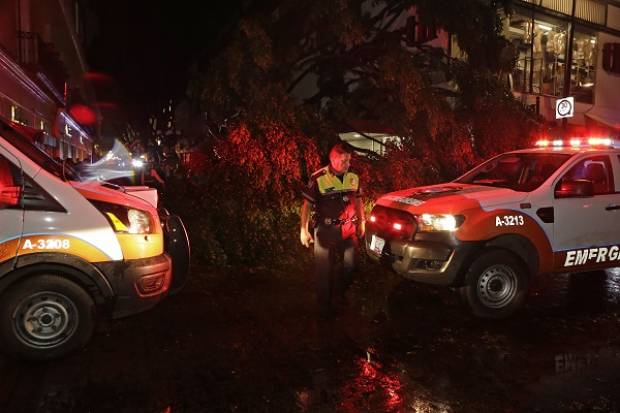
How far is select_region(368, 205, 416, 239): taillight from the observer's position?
557 cm

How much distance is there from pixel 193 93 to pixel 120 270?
19.7ft

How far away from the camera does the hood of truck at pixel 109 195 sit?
4402 mm

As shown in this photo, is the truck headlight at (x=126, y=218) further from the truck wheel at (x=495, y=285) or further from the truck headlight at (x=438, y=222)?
the truck wheel at (x=495, y=285)

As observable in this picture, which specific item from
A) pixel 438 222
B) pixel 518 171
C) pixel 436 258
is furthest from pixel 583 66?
pixel 436 258

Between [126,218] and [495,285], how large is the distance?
3.66 metres

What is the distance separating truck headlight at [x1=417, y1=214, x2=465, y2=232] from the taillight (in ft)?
0.29

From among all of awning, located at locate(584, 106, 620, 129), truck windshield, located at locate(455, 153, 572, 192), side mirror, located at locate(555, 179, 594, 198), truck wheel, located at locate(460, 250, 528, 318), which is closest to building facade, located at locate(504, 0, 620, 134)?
awning, located at locate(584, 106, 620, 129)

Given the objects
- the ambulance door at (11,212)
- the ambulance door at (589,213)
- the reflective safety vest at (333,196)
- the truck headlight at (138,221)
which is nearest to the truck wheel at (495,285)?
the ambulance door at (589,213)

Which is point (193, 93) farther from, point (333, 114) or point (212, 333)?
point (212, 333)

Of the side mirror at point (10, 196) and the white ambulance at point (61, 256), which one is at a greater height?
the side mirror at point (10, 196)

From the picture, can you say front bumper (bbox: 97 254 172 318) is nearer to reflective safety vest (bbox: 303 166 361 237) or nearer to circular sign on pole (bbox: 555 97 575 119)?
reflective safety vest (bbox: 303 166 361 237)

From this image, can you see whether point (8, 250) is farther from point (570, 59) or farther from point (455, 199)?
point (570, 59)

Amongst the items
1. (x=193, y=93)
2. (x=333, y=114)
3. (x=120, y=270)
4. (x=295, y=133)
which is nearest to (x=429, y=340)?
(x=120, y=270)

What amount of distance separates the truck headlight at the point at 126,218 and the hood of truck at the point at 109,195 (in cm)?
4
